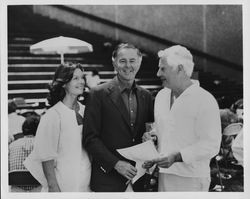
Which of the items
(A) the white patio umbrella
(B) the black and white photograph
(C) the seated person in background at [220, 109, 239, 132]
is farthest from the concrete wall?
(C) the seated person in background at [220, 109, 239, 132]

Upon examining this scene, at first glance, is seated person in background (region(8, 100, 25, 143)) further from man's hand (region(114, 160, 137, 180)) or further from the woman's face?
man's hand (region(114, 160, 137, 180))

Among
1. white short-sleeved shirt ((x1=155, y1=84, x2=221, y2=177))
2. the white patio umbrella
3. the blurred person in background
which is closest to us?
white short-sleeved shirt ((x1=155, y1=84, x2=221, y2=177))

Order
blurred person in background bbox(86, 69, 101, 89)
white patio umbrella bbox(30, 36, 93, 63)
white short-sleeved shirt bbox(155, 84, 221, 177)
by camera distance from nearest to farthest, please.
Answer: white short-sleeved shirt bbox(155, 84, 221, 177) → blurred person in background bbox(86, 69, 101, 89) → white patio umbrella bbox(30, 36, 93, 63)

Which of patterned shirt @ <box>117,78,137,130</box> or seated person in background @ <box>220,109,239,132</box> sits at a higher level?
patterned shirt @ <box>117,78,137,130</box>

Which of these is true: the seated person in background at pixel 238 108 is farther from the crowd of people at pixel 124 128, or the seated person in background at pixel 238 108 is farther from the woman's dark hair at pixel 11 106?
the woman's dark hair at pixel 11 106

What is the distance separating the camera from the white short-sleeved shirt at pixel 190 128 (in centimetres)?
210

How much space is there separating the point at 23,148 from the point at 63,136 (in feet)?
1.09

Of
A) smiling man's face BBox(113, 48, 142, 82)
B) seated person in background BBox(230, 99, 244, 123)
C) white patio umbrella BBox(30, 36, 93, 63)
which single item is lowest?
seated person in background BBox(230, 99, 244, 123)

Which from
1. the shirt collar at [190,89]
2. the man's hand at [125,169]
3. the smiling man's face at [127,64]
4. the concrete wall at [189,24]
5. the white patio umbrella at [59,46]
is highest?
the concrete wall at [189,24]

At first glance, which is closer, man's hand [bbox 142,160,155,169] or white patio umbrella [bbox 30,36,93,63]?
man's hand [bbox 142,160,155,169]

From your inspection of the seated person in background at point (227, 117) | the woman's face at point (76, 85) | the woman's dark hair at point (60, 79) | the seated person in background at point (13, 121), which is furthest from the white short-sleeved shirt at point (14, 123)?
the seated person in background at point (227, 117)

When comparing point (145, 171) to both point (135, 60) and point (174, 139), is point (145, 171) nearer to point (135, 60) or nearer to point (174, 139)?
point (174, 139)

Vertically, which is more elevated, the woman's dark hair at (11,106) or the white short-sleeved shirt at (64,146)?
the woman's dark hair at (11,106)

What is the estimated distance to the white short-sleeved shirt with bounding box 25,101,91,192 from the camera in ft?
7.09
